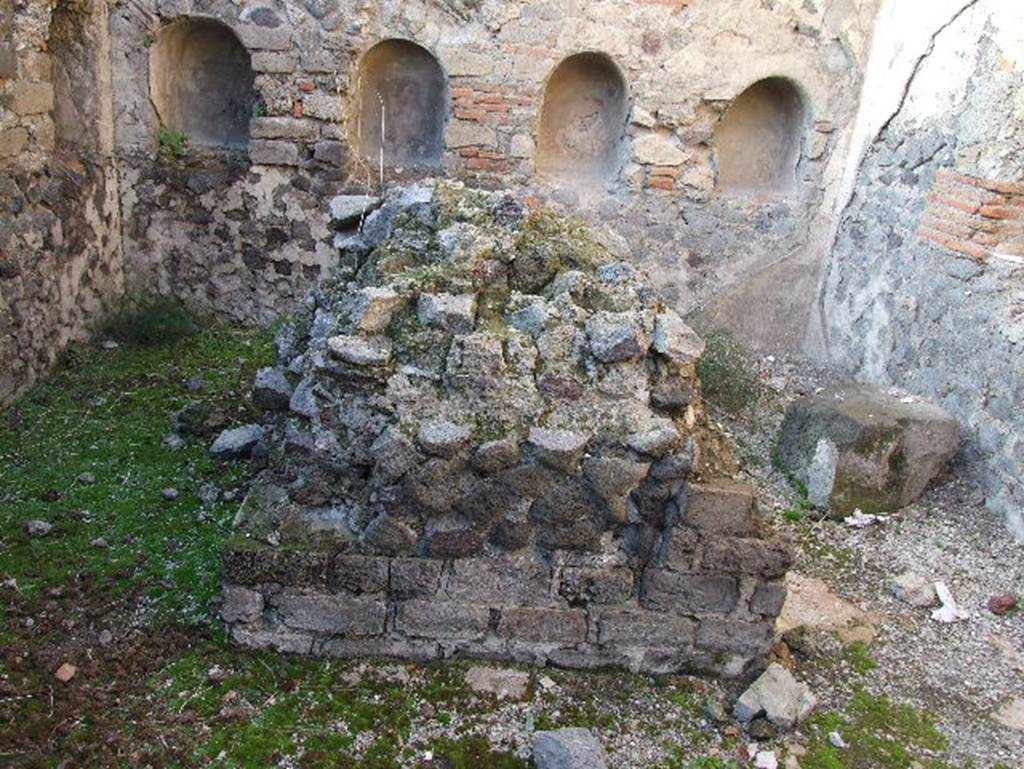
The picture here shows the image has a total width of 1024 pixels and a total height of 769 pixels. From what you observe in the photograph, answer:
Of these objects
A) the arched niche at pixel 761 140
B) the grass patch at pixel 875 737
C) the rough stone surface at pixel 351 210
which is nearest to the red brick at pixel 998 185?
the arched niche at pixel 761 140

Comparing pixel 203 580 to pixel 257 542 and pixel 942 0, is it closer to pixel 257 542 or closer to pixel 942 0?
pixel 257 542

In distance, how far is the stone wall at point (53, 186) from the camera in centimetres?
477

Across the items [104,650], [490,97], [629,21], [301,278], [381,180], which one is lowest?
[104,650]

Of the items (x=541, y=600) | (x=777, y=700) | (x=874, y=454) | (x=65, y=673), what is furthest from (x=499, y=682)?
(x=874, y=454)

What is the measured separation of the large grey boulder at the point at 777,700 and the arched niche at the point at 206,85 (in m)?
4.69

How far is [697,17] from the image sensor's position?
19.3 ft

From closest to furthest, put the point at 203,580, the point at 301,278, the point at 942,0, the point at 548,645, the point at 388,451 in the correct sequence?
the point at 388,451 < the point at 548,645 < the point at 203,580 < the point at 942,0 < the point at 301,278

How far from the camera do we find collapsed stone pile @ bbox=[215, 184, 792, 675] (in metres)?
3.00

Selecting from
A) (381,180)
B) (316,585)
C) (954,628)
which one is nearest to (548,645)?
(316,585)

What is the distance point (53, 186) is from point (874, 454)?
4508 mm

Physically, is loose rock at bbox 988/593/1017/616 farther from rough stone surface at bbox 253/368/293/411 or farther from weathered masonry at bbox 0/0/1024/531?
rough stone surface at bbox 253/368/293/411

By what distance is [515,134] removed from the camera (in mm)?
6016

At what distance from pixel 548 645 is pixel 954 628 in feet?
5.68

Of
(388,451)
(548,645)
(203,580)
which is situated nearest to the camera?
(388,451)
